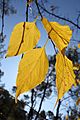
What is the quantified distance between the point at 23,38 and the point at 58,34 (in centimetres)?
5

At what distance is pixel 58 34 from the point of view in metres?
0.33

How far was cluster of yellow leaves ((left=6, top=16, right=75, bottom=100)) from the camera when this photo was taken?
28 centimetres

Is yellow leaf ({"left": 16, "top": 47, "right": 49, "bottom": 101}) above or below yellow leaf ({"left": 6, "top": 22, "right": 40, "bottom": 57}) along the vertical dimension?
below

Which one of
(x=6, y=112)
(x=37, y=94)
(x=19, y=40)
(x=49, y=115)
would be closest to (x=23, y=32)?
(x=19, y=40)

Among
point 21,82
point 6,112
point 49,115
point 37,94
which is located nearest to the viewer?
point 21,82

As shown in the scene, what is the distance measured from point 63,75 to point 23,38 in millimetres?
68

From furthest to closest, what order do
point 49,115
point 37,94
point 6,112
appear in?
point 49,115
point 6,112
point 37,94

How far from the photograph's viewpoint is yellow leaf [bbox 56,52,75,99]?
12.4 inches

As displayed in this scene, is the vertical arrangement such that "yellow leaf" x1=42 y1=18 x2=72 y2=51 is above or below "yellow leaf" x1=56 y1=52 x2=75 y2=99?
above

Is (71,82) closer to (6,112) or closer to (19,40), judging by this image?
(19,40)

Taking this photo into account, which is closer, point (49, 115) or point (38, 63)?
point (38, 63)

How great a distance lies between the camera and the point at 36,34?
333 millimetres

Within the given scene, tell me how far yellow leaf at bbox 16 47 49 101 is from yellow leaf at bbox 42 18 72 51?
0.02m

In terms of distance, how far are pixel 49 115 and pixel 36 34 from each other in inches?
650
